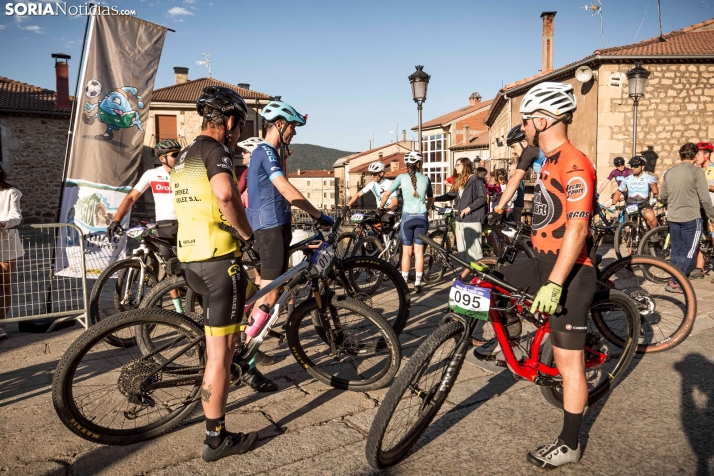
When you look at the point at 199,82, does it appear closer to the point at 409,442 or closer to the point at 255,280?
the point at 255,280

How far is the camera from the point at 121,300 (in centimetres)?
530

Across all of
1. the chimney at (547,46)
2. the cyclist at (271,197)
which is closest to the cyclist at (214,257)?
the cyclist at (271,197)

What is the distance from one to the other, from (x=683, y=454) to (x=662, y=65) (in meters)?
19.9

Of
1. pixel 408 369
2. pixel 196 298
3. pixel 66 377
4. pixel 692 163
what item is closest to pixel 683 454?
pixel 408 369

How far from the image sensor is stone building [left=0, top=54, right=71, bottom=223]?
101ft

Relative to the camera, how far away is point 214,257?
289 cm

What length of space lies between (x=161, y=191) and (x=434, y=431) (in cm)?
391

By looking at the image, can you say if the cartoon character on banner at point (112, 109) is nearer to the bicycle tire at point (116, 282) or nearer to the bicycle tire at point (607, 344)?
the bicycle tire at point (116, 282)

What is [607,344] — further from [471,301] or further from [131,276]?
[131,276]

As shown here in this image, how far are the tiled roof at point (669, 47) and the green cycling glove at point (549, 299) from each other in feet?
61.6

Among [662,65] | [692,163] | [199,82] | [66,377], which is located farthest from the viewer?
[199,82]

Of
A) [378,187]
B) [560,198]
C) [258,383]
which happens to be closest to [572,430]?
[560,198]

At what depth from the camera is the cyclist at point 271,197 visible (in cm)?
409

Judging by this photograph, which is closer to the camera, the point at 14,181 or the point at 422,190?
the point at 422,190
